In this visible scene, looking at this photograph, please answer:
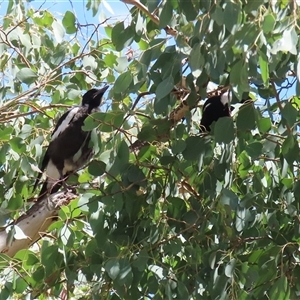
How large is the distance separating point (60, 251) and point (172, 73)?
2.14 ft

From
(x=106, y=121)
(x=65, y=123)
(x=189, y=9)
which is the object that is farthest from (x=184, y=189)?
(x=65, y=123)

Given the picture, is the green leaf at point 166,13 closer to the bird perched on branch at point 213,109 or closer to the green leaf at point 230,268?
the green leaf at point 230,268

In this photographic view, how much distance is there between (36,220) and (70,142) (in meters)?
0.90

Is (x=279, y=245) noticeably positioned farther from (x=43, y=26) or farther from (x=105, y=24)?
(x=43, y=26)

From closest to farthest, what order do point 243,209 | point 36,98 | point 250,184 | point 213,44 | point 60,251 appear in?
point 213,44 → point 243,209 → point 60,251 → point 250,184 → point 36,98

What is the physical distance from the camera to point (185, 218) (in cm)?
214

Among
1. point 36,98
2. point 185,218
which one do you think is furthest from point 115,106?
point 36,98

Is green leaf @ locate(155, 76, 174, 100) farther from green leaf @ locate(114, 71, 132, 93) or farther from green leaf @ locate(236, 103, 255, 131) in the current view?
green leaf @ locate(236, 103, 255, 131)

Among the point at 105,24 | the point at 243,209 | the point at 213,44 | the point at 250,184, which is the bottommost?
the point at 250,184

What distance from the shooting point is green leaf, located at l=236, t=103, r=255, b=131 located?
74.7 inches

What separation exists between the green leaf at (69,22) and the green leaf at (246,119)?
3.22 ft

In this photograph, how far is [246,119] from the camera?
190 centimetres

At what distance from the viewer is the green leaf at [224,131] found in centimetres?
187

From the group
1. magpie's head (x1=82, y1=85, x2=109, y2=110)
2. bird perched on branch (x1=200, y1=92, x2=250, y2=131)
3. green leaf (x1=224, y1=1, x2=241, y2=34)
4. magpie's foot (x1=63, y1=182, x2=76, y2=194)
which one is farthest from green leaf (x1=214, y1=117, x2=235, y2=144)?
magpie's head (x1=82, y1=85, x2=109, y2=110)
